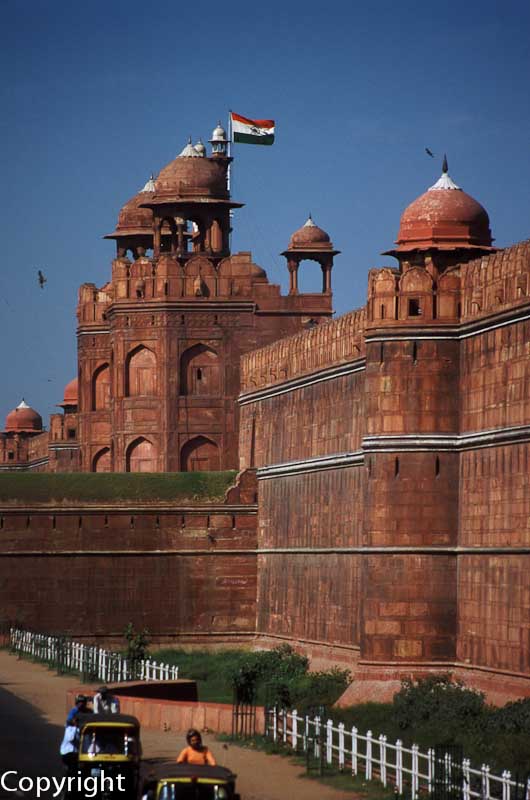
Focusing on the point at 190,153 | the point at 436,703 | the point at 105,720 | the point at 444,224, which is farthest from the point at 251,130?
the point at 105,720

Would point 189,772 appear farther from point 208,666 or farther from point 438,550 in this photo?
point 208,666

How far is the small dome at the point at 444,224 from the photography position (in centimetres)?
4212

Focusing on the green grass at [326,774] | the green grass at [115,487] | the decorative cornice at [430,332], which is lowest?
the green grass at [326,774]

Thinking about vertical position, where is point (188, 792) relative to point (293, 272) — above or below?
below

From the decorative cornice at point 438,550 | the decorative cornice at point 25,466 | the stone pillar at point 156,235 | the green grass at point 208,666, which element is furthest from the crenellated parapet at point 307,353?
the decorative cornice at point 25,466

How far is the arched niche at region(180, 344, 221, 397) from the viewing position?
6425cm

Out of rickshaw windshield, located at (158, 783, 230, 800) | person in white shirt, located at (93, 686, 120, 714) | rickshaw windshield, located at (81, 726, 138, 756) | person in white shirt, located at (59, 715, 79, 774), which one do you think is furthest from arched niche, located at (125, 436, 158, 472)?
rickshaw windshield, located at (158, 783, 230, 800)

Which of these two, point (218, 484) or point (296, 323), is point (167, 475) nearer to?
point (218, 484)

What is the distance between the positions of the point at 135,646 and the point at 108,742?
23.4 meters

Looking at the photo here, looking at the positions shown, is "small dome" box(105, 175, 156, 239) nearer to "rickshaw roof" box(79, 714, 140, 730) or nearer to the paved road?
the paved road

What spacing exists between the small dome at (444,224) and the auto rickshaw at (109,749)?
1658cm

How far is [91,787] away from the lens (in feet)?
87.6

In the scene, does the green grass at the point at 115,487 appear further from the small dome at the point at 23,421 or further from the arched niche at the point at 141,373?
the small dome at the point at 23,421

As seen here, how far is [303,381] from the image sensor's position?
50.8 m
